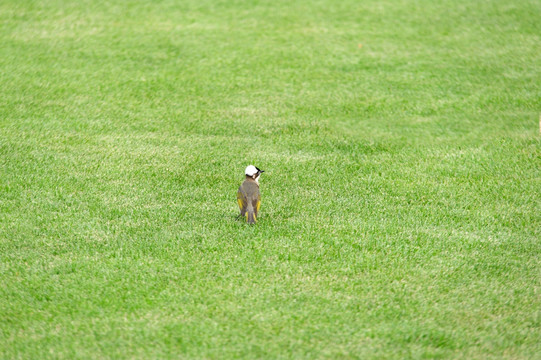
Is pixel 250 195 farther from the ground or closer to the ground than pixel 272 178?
→ farther from the ground

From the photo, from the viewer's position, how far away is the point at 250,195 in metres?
5.88

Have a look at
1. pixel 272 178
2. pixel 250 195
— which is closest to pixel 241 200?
pixel 250 195

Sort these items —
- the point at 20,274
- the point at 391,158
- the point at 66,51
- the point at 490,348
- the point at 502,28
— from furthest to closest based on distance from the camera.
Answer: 1. the point at 502,28
2. the point at 66,51
3. the point at 391,158
4. the point at 20,274
5. the point at 490,348

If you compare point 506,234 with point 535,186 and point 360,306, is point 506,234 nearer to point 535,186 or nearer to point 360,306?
point 535,186

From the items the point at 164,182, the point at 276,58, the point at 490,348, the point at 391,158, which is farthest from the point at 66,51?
the point at 490,348

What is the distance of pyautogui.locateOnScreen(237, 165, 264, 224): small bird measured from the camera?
5863 millimetres

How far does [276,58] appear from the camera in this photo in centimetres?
1034

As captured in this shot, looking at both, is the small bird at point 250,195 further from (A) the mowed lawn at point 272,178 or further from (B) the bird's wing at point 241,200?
(A) the mowed lawn at point 272,178

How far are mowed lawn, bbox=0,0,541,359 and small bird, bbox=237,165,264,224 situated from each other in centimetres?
15

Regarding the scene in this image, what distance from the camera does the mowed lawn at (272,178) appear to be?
479 centimetres

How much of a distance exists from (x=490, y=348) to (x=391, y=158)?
3501mm

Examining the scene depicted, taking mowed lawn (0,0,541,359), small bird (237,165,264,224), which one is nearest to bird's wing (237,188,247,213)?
small bird (237,165,264,224)

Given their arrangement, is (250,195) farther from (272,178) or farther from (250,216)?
(272,178)

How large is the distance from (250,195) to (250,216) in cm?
25
